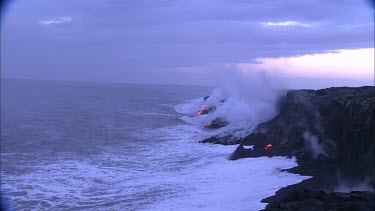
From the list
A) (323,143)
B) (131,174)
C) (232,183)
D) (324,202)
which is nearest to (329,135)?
(323,143)

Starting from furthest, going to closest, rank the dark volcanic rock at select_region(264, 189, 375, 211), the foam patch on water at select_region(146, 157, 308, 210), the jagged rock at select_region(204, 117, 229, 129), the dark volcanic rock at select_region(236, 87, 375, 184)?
the jagged rock at select_region(204, 117, 229, 129), the dark volcanic rock at select_region(236, 87, 375, 184), the foam patch on water at select_region(146, 157, 308, 210), the dark volcanic rock at select_region(264, 189, 375, 211)

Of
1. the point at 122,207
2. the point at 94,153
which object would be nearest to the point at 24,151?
the point at 94,153

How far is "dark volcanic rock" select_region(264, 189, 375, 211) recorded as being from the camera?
12870 millimetres

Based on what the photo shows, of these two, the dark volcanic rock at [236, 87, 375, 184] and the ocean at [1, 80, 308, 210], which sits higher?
the dark volcanic rock at [236, 87, 375, 184]

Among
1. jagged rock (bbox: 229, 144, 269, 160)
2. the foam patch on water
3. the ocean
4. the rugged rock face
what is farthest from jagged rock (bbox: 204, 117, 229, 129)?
the foam patch on water

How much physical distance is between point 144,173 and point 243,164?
223 inches

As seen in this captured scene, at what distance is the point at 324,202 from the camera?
44.3 ft

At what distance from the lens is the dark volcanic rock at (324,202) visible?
12870 mm

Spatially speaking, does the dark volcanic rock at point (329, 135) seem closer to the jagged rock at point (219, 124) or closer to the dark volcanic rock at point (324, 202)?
the dark volcanic rock at point (324, 202)

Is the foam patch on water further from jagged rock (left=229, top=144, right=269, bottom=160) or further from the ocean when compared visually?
jagged rock (left=229, top=144, right=269, bottom=160)

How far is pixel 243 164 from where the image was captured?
73.5 ft

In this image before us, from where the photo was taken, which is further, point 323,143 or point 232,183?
point 323,143

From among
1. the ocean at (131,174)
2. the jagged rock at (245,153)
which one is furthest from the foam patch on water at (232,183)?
the jagged rock at (245,153)

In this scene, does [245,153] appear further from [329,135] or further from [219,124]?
[219,124]
